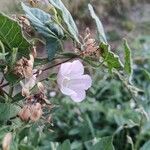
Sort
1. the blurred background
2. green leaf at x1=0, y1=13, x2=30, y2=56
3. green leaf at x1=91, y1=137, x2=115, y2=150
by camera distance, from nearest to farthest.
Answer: green leaf at x1=0, y1=13, x2=30, y2=56 → green leaf at x1=91, y1=137, x2=115, y2=150 → the blurred background

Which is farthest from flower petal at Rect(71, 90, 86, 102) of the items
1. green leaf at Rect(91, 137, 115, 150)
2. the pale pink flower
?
green leaf at Rect(91, 137, 115, 150)

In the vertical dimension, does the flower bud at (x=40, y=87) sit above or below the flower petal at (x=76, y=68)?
above

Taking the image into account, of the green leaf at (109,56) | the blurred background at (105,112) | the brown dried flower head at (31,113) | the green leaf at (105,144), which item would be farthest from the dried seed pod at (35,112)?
the blurred background at (105,112)

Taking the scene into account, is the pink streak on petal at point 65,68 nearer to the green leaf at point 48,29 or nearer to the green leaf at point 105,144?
the green leaf at point 48,29

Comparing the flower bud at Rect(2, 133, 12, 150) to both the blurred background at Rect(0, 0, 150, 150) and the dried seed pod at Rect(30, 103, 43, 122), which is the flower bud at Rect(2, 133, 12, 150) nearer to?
the dried seed pod at Rect(30, 103, 43, 122)

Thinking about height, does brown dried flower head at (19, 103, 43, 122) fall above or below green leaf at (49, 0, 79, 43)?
below

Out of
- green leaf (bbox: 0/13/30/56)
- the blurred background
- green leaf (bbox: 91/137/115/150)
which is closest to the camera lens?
green leaf (bbox: 0/13/30/56)

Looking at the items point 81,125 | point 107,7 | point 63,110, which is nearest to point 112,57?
point 81,125
